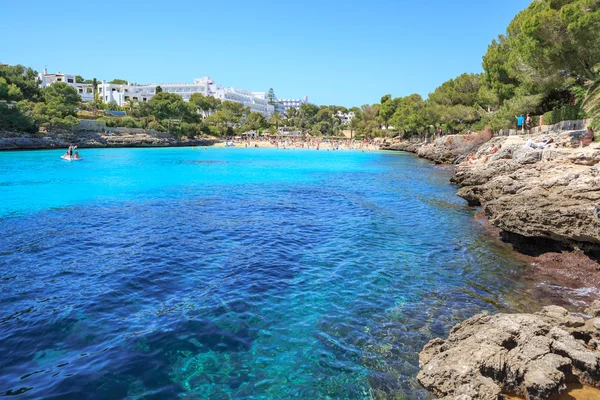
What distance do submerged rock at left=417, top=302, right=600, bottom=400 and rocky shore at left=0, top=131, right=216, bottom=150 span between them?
235 feet

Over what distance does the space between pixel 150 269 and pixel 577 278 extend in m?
10.1

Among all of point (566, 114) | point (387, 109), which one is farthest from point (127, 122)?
point (566, 114)

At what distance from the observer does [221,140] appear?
4008 inches

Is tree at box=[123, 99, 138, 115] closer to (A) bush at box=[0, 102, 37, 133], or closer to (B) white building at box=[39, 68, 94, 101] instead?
(B) white building at box=[39, 68, 94, 101]

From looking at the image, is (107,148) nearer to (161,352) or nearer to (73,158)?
(73,158)

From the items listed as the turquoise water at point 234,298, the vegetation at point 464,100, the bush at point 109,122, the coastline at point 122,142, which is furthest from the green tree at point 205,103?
the turquoise water at point 234,298

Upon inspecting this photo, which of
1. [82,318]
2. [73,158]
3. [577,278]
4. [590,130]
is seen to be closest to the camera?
[82,318]

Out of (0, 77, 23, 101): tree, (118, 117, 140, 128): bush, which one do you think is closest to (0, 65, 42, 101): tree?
(0, 77, 23, 101): tree

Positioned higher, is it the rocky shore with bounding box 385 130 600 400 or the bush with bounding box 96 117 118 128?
the bush with bounding box 96 117 118 128

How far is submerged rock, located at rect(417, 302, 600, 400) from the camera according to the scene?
452cm

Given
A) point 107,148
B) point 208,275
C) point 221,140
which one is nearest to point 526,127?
point 208,275

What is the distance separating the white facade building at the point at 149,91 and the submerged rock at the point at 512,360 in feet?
377

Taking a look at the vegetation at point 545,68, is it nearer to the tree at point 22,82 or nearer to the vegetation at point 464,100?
the vegetation at point 464,100

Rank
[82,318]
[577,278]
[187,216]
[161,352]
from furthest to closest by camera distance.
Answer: [187,216] < [577,278] < [82,318] < [161,352]
